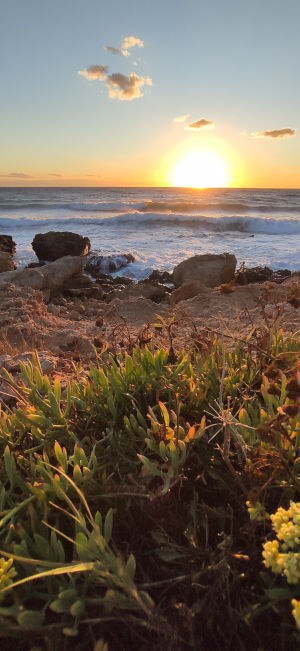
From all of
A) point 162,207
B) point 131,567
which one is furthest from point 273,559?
point 162,207

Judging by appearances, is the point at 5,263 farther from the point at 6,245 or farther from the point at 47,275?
the point at 6,245

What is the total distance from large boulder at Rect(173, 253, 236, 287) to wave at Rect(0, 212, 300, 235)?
1254 cm

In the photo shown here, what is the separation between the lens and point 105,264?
1195cm

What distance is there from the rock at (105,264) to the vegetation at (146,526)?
1005 cm

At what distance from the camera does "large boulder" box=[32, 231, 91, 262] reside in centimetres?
1298

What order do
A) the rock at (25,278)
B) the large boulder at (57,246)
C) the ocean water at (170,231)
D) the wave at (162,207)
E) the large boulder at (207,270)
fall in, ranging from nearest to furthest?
1. the rock at (25,278)
2. the large boulder at (207,270)
3. the large boulder at (57,246)
4. the ocean water at (170,231)
5. the wave at (162,207)

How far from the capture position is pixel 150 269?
11.7 meters

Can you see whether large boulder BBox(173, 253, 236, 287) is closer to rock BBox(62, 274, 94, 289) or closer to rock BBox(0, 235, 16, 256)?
rock BBox(62, 274, 94, 289)

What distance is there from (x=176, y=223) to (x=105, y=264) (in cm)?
1301

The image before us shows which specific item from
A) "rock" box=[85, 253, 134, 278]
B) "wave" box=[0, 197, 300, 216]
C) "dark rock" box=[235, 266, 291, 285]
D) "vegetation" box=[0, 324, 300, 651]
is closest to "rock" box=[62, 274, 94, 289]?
"rock" box=[85, 253, 134, 278]

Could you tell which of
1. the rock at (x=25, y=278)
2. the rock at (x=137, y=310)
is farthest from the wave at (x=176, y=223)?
the rock at (x=137, y=310)

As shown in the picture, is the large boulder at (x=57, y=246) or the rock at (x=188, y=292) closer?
the rock at (x=188, y=292)

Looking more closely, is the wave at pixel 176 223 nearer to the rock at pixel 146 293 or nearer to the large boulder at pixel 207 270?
the large boulder at pixel 207 270

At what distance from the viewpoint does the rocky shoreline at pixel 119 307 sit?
300cm
